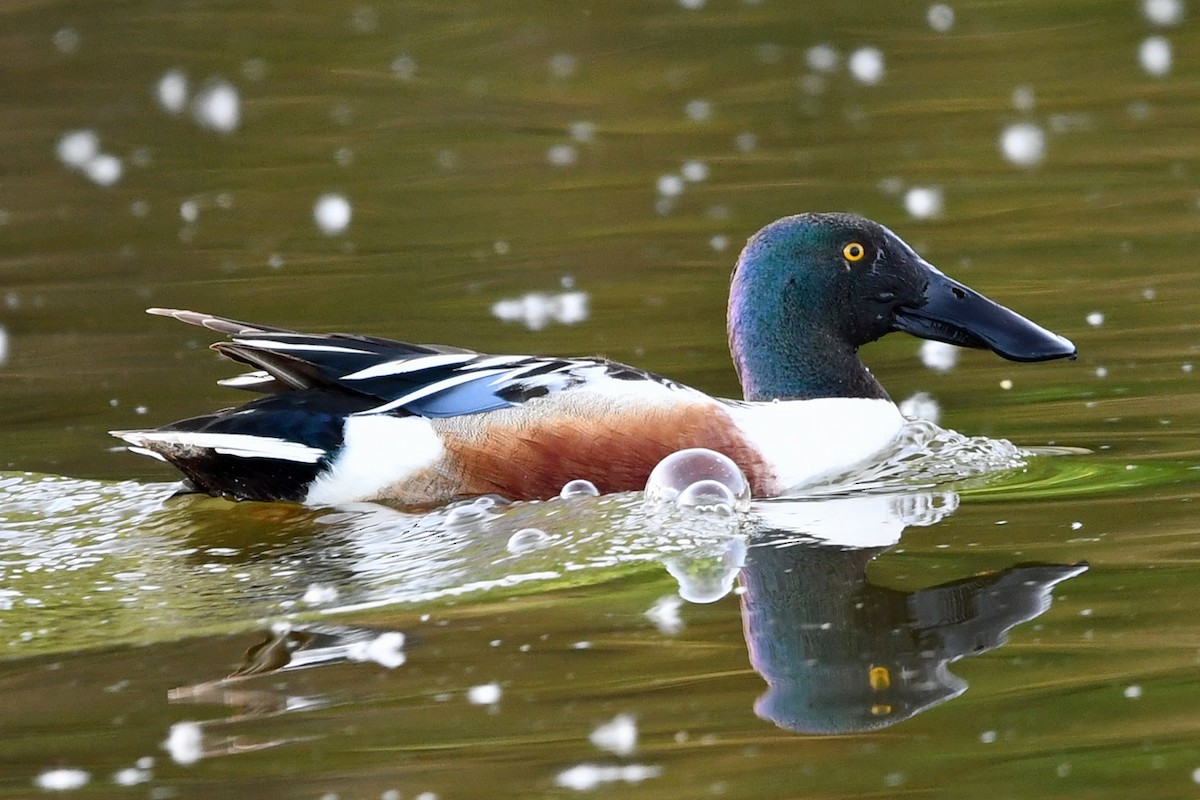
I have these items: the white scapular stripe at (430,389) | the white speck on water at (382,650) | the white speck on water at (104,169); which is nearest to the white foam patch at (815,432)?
the white scapular stripe at (430,389)

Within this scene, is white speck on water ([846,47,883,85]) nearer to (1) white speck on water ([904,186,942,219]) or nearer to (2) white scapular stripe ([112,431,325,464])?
(1) white speck on water ([904,186,942,219])

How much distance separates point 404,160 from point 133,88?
3.06 metres

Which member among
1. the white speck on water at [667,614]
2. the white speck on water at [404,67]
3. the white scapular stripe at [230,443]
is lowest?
the white speck on water at [667,614]

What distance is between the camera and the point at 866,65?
12820mm

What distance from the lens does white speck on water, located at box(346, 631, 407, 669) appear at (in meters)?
4.40

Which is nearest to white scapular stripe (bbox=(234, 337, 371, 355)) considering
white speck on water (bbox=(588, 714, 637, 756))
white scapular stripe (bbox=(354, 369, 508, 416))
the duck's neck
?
white scapular stripe (bbox=(354, 369, 508, 416))

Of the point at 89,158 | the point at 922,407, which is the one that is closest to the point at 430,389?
the point at 922,407

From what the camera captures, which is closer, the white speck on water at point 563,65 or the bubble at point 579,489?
the bubble at point 579,489

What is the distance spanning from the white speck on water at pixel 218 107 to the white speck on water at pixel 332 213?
2.08m

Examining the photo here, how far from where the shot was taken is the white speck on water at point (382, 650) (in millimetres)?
Result: 4398

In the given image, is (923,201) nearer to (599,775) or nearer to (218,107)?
(218,107)

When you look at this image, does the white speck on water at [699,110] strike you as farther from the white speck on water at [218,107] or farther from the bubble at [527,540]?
the bubble at [527,540]

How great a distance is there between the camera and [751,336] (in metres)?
6.59

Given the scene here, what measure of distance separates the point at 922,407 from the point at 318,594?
2.81 m
